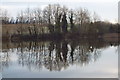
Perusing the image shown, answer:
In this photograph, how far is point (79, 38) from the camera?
555 inches

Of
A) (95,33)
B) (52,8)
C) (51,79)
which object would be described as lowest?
(51,79)

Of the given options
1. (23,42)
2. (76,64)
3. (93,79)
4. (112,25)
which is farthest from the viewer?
(112,25)

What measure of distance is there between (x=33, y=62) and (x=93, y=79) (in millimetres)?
2565

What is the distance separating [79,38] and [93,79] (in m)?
9.65

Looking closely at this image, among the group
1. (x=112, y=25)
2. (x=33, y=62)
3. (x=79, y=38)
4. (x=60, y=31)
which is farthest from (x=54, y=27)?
(x=33, y=62)

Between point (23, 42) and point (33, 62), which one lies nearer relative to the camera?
point (33, 62)

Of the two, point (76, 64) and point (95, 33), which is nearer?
point (76, 64)

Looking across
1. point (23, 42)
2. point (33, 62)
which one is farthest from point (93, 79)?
point (23, 42)

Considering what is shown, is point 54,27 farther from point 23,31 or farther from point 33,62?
point 33,62

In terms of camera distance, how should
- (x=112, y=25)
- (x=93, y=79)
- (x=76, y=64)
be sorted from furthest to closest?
(x=112, y=25) → (x=76, y=64) → (x=93, y=79)

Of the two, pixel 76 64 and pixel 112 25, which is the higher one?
pixel 112 25

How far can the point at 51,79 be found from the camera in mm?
4613

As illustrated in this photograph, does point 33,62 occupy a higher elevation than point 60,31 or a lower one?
lower

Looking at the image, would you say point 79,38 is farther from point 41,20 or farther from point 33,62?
point 33,62
